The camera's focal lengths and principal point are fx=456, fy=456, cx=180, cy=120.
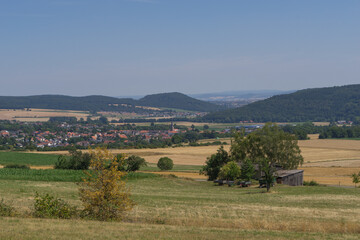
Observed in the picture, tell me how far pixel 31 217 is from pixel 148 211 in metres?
8.09

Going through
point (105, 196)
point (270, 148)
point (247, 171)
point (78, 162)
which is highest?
point (105, 196)

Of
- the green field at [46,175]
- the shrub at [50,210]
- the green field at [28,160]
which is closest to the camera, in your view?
the shrub at [50,210]

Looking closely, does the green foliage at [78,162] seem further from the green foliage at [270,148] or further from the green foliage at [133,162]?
the green foliage at [270,148]

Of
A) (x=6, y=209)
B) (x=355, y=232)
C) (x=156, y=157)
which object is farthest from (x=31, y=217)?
(x=156, y=157)

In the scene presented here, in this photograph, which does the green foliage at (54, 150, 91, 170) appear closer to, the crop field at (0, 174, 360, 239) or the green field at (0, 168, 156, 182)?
the green field at (0, 168, 156, 182)

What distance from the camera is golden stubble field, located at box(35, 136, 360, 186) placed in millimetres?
69556

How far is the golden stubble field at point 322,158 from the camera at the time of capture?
228 feet

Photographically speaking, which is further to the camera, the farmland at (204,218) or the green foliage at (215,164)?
the green foliage at (215,164)

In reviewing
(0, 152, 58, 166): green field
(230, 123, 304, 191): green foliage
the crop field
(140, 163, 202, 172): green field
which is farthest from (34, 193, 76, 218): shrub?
(0, 152, 58, 166): green field

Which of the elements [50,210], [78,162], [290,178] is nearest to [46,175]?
[78,162]

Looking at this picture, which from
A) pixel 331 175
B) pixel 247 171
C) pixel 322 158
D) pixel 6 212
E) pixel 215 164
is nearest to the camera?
pixel 6 212

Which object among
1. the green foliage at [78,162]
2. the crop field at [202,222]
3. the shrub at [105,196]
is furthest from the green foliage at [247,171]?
the shrub at [105,196]

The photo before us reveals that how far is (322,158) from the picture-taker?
97.8 metres

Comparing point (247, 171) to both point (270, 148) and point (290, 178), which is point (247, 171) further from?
point (270, 148)
